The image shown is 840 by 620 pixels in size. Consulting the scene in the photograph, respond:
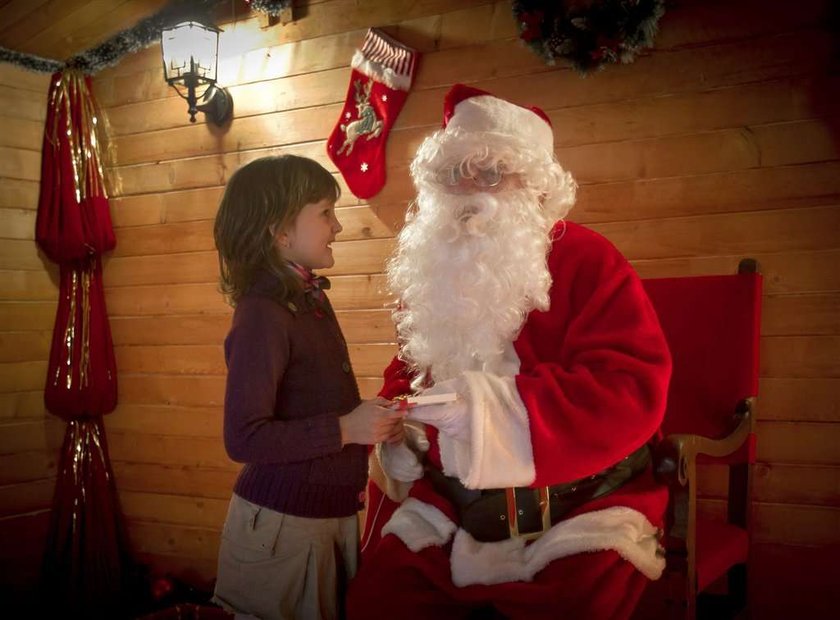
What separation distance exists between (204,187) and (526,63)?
1.34 m

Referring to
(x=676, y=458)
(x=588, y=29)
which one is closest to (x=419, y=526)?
(x=676, y=458)

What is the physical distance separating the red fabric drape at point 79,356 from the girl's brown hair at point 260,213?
1.63 m

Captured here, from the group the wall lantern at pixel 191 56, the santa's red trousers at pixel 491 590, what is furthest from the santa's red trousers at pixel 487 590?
the wall lantern at pixel 191 56

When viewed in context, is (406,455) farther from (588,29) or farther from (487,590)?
(588,29)

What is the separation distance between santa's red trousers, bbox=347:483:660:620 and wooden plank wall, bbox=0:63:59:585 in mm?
2067

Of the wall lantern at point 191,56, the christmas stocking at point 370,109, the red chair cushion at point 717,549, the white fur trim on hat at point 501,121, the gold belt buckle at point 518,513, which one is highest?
Answer: the wall lantern at point 191,56

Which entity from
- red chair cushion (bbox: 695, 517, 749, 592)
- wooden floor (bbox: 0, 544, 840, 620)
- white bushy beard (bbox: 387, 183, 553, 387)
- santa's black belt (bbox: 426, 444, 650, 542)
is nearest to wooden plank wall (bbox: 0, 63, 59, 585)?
white bushy beard (bbox: 387, 183, 553, 387)

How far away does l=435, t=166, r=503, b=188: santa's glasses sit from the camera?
1.51 m

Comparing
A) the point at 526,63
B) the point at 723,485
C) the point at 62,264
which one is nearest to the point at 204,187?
the point at 62,264

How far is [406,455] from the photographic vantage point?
1.51 meters

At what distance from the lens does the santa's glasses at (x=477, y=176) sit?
1.51 m

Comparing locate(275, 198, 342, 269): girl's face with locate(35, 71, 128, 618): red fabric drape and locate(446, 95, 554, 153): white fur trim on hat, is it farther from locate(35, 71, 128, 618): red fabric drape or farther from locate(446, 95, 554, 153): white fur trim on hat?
locate(35, 71, 128, 618): red fabric drape

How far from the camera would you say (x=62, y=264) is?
2.93 meters

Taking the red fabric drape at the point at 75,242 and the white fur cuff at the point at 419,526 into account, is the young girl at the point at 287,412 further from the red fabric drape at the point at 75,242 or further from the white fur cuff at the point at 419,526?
the red fabric drape at the point at 75,242
